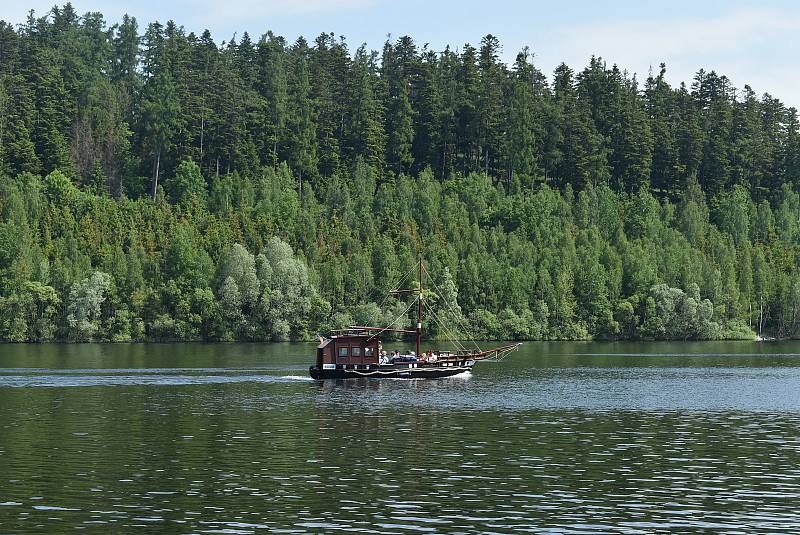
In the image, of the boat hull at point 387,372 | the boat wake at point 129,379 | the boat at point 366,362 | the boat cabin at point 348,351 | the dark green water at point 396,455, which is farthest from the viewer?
the boat cabin at point 348,351

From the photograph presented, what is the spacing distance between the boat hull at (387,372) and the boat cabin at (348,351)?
92 cm

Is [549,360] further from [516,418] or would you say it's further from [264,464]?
[264,464]

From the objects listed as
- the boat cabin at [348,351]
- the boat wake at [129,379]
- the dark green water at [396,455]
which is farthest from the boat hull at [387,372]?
the dark green water at [396,455]

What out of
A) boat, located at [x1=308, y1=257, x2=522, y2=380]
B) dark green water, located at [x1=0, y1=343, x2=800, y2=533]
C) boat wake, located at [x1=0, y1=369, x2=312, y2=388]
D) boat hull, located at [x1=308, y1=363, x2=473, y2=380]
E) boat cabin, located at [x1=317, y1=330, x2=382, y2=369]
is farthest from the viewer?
boat cabin, located at [x1=317, y1=330, x2=382, y2=369]

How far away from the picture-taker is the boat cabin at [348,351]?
140 metres

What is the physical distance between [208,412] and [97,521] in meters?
Answer: 46.6

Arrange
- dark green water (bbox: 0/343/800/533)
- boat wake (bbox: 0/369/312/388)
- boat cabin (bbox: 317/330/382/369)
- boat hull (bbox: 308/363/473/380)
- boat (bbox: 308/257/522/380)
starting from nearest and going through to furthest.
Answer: dark green water (bbox: 0/343/800/533) → boat wake (bbox: 0/369/312/388) → boat hull (bbox: 308/363/473/380) → boat (bbox: 308/257/522/380) → boat cabin (bbox: 317/330/382/369)

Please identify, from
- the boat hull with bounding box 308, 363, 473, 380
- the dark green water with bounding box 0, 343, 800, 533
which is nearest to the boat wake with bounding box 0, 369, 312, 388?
the dark green water with bounding box 0, 343, 800, 533

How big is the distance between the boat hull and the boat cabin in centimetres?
92

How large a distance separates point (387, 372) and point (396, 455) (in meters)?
67.5

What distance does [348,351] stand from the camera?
467 ft

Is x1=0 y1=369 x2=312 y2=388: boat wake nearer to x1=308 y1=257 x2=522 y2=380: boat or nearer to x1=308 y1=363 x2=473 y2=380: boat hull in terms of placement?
x1=308 y1=363 x2=473 y2=380: boat hull

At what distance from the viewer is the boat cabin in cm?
14050

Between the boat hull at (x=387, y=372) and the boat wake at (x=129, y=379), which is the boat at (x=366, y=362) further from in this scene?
A: the boat wake at (x=129, y=379)
